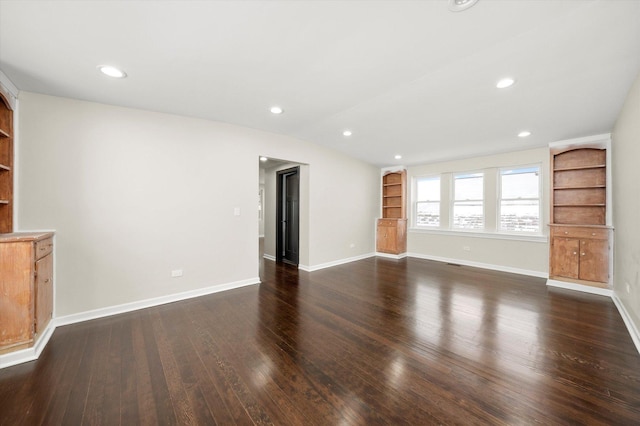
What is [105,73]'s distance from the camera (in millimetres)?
2217

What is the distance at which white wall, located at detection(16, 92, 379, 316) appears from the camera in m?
2.54

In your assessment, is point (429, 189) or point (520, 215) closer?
point (520, 215)

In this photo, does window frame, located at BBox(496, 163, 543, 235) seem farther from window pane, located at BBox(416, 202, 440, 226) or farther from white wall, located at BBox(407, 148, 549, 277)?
window pane, located at BBox(416, 202, 440, 226)

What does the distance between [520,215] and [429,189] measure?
193 cm

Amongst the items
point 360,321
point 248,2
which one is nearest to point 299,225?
point 360,321

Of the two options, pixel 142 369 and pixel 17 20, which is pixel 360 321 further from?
pixel 17 20

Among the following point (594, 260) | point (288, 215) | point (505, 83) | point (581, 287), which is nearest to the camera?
point (505, 83)

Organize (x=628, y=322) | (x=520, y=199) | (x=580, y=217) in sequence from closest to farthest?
(x=628, y=322) → (x=580, y=217) → (x=520, y=199)

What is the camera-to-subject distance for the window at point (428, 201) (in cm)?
603

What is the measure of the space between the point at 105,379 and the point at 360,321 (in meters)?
2.21

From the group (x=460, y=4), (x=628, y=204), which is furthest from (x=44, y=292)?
(x=628, y=204)

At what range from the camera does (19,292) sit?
1.96 m

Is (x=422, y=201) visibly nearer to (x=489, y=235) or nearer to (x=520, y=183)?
(x=489, y=235)

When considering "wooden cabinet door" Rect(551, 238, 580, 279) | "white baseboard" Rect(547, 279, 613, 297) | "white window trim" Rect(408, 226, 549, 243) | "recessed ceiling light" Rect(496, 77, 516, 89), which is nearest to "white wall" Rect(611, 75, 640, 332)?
"white baseboard" Rect(547, 279, 613, 297)
